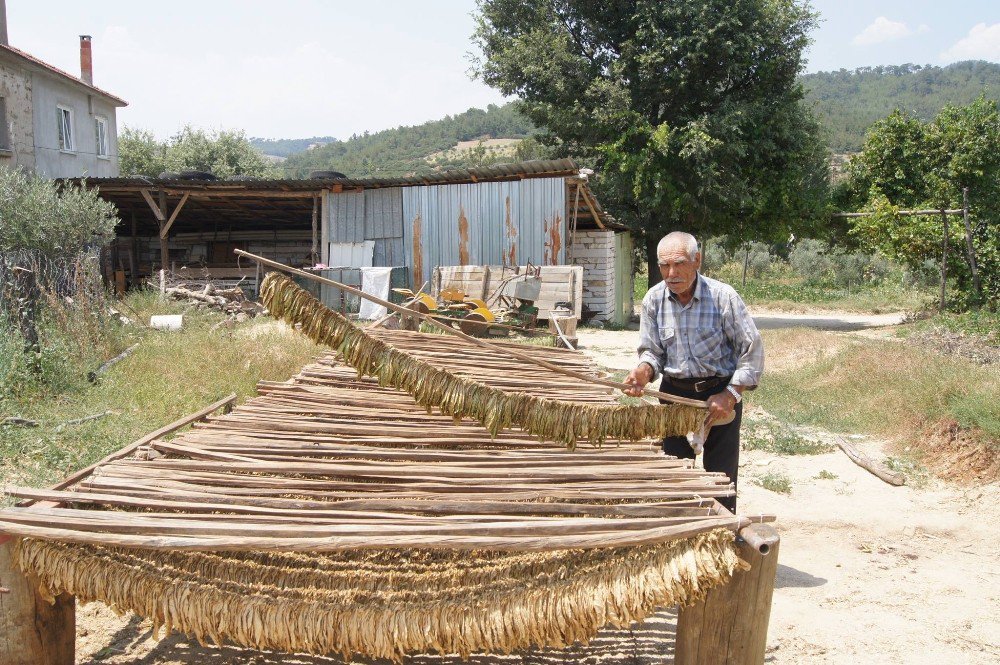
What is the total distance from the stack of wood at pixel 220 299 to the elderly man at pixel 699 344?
1043cm

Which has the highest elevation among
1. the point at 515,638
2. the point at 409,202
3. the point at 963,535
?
the point at 409,202

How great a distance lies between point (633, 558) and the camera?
1916 mm

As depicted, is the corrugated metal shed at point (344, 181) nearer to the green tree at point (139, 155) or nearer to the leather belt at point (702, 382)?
the leather belt at point (702, 382)

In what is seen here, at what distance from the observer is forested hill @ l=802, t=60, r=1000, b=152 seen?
239ft

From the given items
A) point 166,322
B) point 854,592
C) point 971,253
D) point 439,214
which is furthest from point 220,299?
point 971,253

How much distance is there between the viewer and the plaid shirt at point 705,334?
2.84 meters

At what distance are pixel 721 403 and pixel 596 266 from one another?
11461 millimetres

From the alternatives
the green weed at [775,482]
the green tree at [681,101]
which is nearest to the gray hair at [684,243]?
the green weed at [775,482]

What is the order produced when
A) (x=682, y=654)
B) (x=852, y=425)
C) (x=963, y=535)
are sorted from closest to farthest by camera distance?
(x=682, y=654), (x=963, y=535), (x=852, y=425)

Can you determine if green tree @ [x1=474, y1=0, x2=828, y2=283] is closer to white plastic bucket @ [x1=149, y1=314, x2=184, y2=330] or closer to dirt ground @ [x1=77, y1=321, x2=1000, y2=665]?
white plastic bucket @ [x1=149, y1=314, x2=184, y2=330]

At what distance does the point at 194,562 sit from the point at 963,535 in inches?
157

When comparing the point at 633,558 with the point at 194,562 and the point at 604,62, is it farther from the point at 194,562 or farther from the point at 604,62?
the point at 604,62

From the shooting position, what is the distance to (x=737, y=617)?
1.96 m

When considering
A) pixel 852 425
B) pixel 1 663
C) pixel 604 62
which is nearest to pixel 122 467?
pixel 1 663
